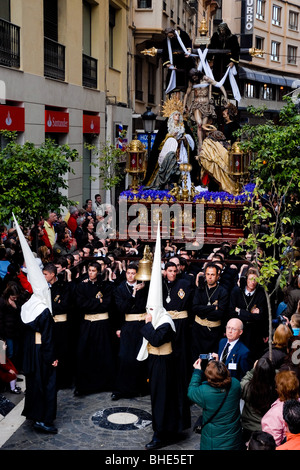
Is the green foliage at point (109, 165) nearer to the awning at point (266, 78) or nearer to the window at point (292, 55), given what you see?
the awning at point (266, 78)

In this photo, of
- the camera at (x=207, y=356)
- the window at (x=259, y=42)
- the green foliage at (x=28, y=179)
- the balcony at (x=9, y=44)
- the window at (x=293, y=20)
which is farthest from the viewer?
the window at (x=293, y=20)

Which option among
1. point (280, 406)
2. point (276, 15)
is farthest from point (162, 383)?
point (276, 15)

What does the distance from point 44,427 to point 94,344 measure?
5.94ft

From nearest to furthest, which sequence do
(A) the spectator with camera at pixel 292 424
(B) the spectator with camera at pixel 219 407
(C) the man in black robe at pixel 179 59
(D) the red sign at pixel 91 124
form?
(A) the spectator with camera at pixel 292 424 < (B) the spectator with camera at pixel 219 407 < (C) the man in black robe at pixel 179 59 < (D) the red sign at pixel 91 124

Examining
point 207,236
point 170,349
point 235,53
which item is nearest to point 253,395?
point 170,349

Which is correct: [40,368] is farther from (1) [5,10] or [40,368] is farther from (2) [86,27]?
(2) [86,27]

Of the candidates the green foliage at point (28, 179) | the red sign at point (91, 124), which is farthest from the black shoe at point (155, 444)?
the red sign at point (91, 124)

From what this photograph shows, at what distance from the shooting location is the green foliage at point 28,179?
443 inches

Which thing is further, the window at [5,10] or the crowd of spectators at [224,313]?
the window at [5,10]

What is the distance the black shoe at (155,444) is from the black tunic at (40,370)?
4.36 ft

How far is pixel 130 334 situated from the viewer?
30.3 ft

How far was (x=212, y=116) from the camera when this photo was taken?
69.2 ft
